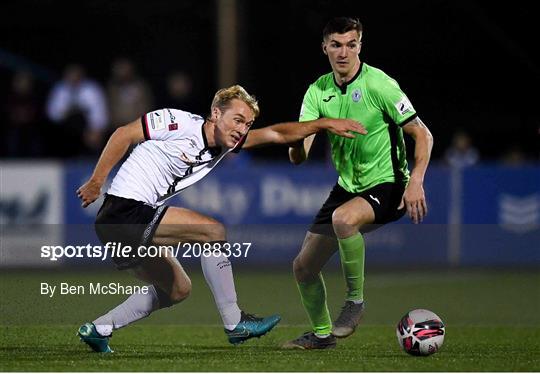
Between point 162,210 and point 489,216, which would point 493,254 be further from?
point 162,210

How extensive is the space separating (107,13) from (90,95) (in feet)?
8.38

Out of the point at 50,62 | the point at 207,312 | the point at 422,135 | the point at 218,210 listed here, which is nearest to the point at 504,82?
the point at 218,210

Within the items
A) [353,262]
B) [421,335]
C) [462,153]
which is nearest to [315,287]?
[353,262]

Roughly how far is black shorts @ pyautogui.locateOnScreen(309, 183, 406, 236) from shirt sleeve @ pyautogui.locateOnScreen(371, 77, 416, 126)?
20.5 inches

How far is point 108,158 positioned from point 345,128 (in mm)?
1528

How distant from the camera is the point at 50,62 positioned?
19.1 meters

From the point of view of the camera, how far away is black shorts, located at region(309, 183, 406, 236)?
9.14 metres

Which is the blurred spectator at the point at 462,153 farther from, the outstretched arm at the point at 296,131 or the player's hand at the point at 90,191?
the player's hand at the point at 90,191

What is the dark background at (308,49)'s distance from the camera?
1811 centimetres

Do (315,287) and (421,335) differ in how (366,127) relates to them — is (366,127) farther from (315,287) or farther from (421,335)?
(421,335)

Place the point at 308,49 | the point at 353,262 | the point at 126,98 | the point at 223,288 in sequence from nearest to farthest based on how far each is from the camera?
the point at 223,288, the point at 353,262, the point at 126,98, the point at 308,49

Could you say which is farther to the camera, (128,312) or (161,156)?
(161,156)

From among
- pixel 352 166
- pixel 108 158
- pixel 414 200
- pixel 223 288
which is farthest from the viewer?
pixel 352 166

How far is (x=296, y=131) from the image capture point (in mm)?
8789
